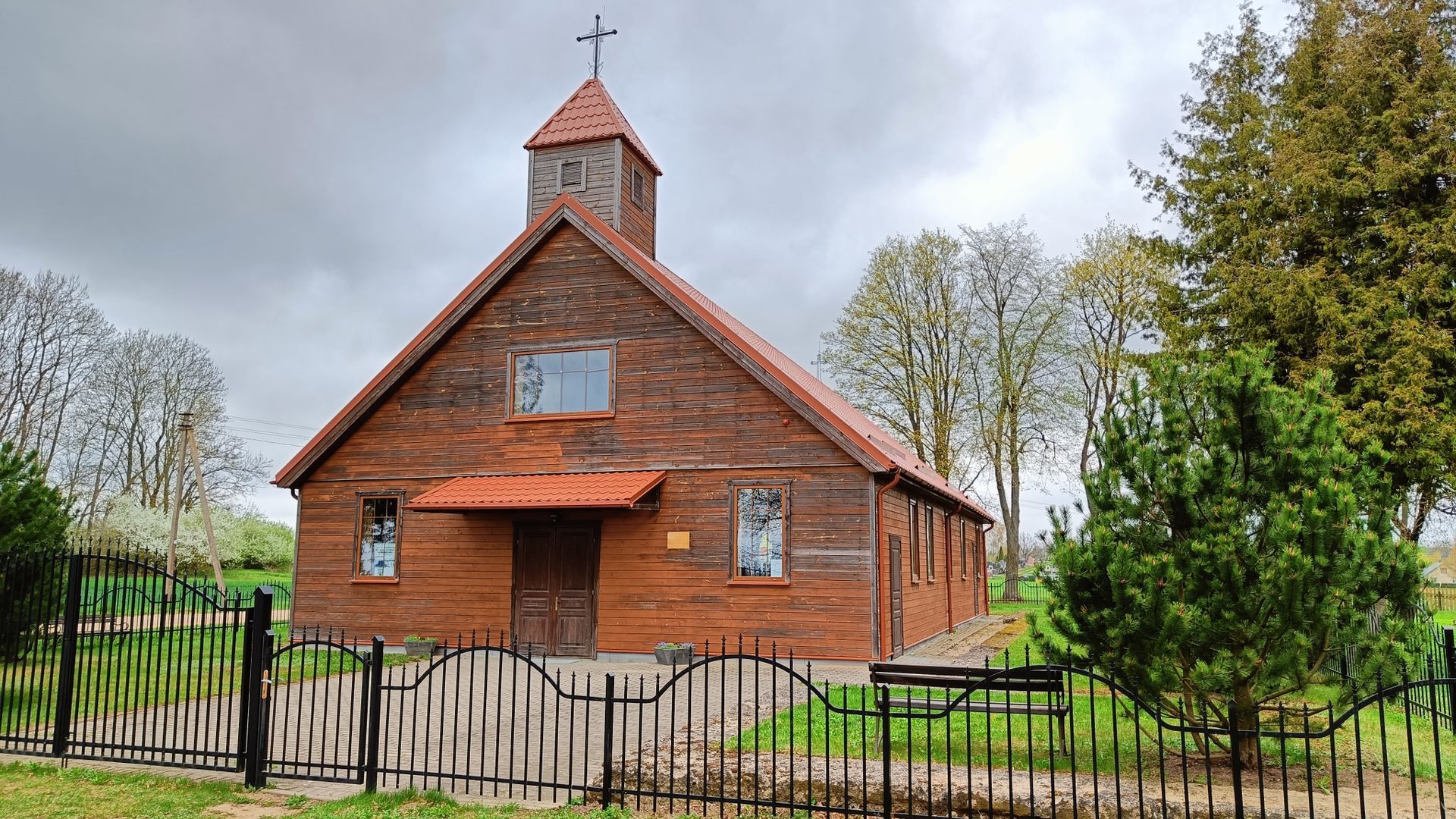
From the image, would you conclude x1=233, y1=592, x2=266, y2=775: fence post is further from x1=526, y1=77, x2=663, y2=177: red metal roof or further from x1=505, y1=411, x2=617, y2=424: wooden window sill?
x1=526, y1=77, x2=663, y2=177: red metal roof

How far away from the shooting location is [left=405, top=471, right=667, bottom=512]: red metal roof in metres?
15.1

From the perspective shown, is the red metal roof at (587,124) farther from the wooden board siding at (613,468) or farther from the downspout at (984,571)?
the downspout at (984,571)

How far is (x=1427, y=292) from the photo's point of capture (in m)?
16.2

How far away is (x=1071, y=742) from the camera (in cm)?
717

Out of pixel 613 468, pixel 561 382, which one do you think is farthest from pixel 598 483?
pixel 561 382

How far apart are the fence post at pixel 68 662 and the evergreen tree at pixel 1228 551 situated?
8.27 m

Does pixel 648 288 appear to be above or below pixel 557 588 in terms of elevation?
above

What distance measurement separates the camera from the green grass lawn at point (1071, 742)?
779 cm

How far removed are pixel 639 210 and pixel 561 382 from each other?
16.0 ft

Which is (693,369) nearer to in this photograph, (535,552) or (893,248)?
(535,552)

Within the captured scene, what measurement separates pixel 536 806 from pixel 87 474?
34369mm

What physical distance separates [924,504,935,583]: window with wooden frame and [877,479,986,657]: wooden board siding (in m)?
0.14

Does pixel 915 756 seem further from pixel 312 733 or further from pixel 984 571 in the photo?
pixel 984 571

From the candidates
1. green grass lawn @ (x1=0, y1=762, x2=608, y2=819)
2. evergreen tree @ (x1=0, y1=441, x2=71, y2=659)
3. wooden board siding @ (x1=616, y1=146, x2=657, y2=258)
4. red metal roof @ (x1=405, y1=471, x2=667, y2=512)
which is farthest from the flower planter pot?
wooden board siding @ (x1=616, y1=146, x2=657, y2=258)
